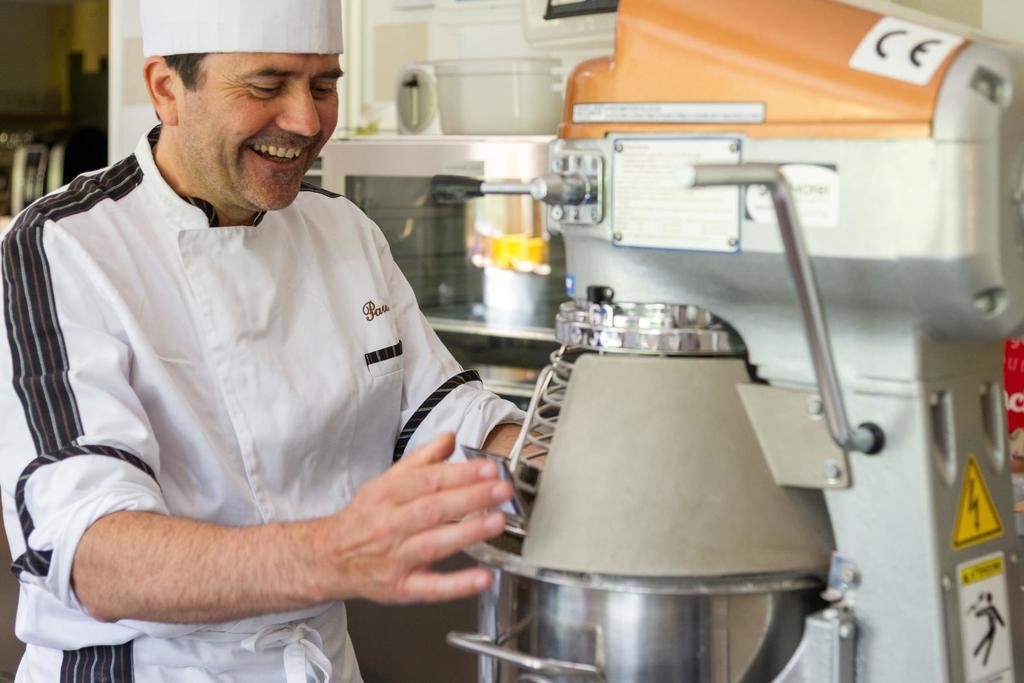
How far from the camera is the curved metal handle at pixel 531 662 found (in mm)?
818

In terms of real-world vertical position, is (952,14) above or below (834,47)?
above

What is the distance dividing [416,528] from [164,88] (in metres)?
0.76

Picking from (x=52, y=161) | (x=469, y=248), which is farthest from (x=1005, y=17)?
(x=52, y=161)

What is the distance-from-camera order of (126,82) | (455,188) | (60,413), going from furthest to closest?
(126,82) → (60,413) → (455,188)

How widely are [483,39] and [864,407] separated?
2480mm

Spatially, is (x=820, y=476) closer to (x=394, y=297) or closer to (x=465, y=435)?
(x=465, y=435)

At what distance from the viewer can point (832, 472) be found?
83 cm

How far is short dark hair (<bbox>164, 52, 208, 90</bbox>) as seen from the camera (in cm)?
130

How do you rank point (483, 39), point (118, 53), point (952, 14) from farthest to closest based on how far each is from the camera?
point (118, 53)
point (483, 39)
point (952, 14)

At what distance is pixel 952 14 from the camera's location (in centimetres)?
226

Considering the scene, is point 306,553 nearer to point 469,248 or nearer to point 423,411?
point 423,411

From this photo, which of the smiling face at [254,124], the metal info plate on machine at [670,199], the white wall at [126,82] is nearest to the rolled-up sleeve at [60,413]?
the smiling face at [254,124]

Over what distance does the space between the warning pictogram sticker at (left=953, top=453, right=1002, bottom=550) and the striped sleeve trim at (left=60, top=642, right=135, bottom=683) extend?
87 cm

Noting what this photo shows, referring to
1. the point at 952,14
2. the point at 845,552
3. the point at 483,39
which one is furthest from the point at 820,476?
the point at 483,39
